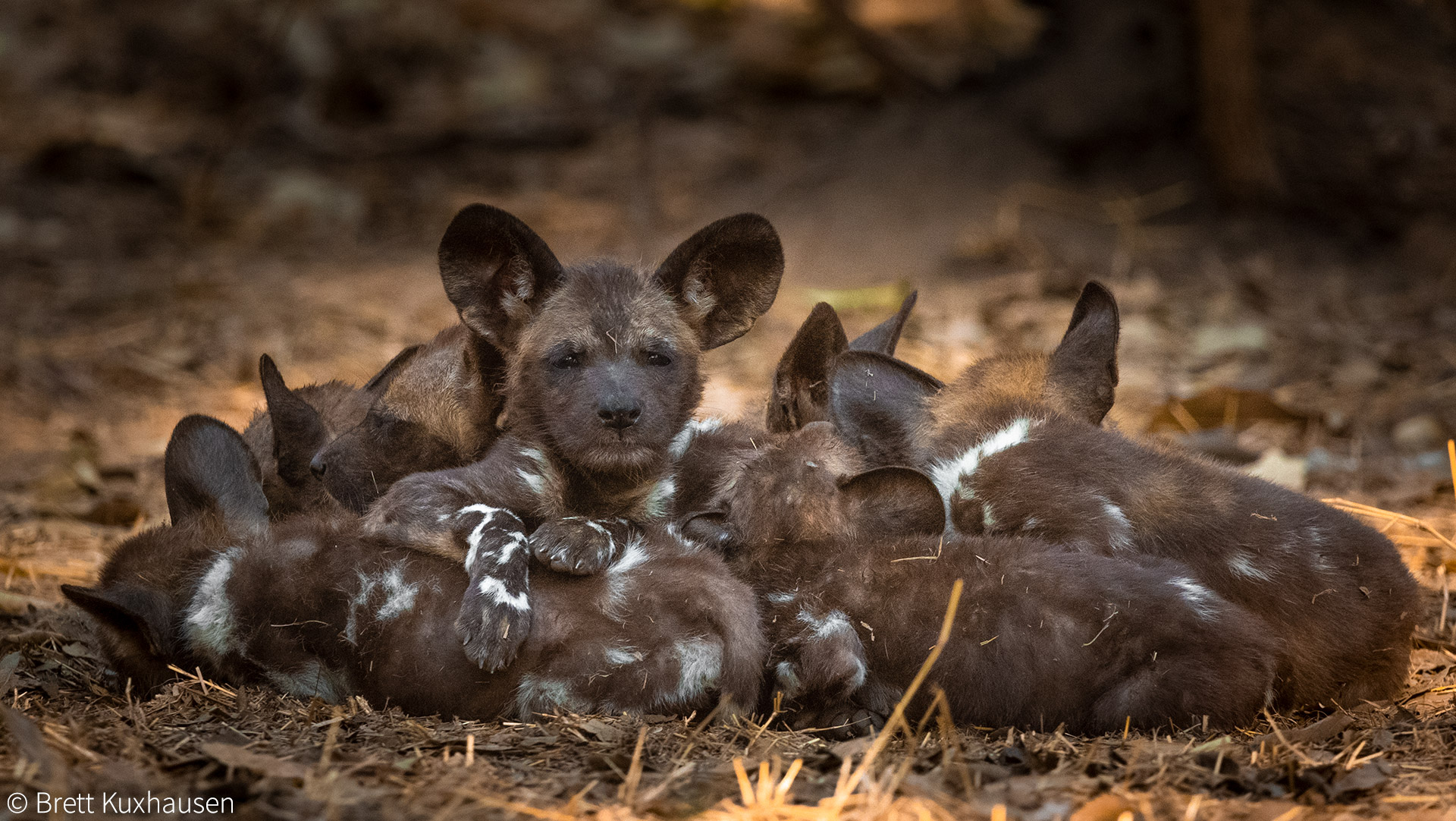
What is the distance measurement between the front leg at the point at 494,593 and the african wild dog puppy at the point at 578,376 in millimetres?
11

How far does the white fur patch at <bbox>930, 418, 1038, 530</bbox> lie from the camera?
4.15 metres

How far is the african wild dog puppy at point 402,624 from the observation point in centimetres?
327

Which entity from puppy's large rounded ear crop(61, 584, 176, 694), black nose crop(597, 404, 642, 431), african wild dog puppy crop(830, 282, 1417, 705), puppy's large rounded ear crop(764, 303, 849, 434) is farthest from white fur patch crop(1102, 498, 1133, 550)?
puppy's large rounded ear crop(61, 584, 176, 694)

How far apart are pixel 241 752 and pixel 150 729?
43 centimetres

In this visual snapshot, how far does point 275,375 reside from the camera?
4.23 metres

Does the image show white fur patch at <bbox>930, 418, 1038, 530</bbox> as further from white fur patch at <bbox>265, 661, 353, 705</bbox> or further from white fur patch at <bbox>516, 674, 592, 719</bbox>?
white fur patch at <bbox>265, 661, 353, 705</bbox>

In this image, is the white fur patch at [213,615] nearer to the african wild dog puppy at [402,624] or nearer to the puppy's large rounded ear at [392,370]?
the african wild dog puppy at [402,624]

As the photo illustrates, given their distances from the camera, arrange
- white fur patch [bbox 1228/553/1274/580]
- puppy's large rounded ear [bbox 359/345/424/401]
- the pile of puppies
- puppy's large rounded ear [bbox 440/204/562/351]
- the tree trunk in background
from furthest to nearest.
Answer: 1. the tree trunk in background
2. puppy's large rounded ear [bbox 359/345/424/401]
3. puppy's large rounded ear [bbox 440/204/562/351]
4. white fur patch [bbox 1228/553/1274/580]
5. the pile of puppies

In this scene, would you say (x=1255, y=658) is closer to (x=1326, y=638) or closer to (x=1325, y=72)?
(x=1326, y=638)

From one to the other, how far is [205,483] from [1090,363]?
9.87 ft

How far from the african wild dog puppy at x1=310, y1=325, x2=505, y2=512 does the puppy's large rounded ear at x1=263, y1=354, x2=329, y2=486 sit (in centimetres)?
7

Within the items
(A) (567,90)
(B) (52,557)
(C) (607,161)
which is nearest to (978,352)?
(B) (52,557)

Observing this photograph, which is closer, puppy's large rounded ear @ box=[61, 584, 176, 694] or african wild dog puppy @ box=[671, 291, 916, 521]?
puppy's large rounded ear @ box=[61, 584, 176, 694]

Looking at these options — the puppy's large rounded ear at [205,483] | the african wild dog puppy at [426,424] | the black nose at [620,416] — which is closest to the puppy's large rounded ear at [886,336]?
the black nose at [620,416]
